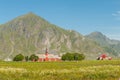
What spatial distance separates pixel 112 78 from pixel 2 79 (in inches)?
439

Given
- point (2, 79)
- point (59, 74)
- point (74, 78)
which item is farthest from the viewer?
point (59, 74)

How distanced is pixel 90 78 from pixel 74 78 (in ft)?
5.99

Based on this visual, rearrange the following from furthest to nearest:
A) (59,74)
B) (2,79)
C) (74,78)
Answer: (59,74), (74,78), (2,79)

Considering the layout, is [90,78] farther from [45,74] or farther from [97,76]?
[45,74]

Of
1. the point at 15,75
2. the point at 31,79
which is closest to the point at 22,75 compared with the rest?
the point at 15,75

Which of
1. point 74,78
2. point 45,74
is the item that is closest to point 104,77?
point 74,78

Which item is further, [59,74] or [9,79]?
[59,74]

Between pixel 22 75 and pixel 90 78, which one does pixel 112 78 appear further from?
pixel 22 75

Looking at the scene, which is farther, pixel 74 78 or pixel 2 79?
pixel 74 78

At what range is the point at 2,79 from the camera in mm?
29328

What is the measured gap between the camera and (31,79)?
30.7 m

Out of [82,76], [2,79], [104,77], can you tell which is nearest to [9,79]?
[2,79]

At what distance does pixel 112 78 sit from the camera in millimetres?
32406

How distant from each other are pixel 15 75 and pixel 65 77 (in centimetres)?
532
